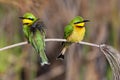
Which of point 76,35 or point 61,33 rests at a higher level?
point 76,35

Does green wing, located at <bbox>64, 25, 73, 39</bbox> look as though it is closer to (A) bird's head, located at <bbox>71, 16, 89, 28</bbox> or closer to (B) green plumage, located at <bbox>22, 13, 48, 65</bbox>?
(A) bird's head, located at <bbox>71, 16, 89, 28</bbox>

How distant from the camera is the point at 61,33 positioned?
2.94 m

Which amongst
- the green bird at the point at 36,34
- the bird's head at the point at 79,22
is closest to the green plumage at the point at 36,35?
the green bird at the point at 36,34

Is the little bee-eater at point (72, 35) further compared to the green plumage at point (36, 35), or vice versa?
the little bee-eater at point (72, 35)

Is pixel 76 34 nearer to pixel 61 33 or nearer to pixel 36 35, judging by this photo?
pixel 36 35

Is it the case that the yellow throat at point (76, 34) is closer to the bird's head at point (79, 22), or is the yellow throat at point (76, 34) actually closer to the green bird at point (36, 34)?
the bird's head at point (79, 22)

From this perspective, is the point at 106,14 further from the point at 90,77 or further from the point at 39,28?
the point at 39,28

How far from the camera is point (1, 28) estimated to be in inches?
95.4

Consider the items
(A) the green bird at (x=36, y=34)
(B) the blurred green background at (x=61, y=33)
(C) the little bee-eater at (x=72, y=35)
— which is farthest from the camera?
(B) the blurred green background at (x=61, y=33)

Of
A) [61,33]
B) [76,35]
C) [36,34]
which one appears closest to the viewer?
[36,34]

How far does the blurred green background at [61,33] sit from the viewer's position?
247cm

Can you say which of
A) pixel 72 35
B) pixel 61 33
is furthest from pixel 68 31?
pixel 61 33

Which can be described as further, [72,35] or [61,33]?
[61,33]

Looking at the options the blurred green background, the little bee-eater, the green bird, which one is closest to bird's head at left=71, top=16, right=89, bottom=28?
the little bee-eater
